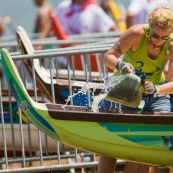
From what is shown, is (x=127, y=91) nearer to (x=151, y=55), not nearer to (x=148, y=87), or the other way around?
(x=148, y=87)

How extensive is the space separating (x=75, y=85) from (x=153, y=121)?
179 cm

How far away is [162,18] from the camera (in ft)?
27.2

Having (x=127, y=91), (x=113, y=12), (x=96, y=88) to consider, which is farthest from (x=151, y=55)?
(x=113, y=12)

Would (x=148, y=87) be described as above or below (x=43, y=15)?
below

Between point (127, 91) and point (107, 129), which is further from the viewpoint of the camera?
point (107, 129)

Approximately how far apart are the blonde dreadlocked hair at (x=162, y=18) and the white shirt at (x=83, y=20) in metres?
6.08

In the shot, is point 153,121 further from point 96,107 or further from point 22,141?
point 22,141

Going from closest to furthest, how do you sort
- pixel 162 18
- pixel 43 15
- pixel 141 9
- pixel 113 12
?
pixel 162 18
pixel 141 9
pixel 43 15
pixel 113 12

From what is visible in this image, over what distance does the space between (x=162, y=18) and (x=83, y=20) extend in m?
6.23

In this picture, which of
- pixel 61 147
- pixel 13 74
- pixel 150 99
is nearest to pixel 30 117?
pixel 13 74

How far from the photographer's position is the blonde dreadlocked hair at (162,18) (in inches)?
327

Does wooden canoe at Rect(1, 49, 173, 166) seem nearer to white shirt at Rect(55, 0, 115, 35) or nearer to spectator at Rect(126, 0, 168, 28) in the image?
white shirt at Rect(55, 0, 115, 35)

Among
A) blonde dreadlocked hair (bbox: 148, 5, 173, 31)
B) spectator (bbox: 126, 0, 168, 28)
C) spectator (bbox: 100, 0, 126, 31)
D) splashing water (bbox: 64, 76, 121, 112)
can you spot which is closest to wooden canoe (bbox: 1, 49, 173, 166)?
splashing water (bbox: 64, 76, 121, 112)

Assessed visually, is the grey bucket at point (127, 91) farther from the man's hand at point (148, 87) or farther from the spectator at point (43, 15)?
the spectator at point (43, 15)
